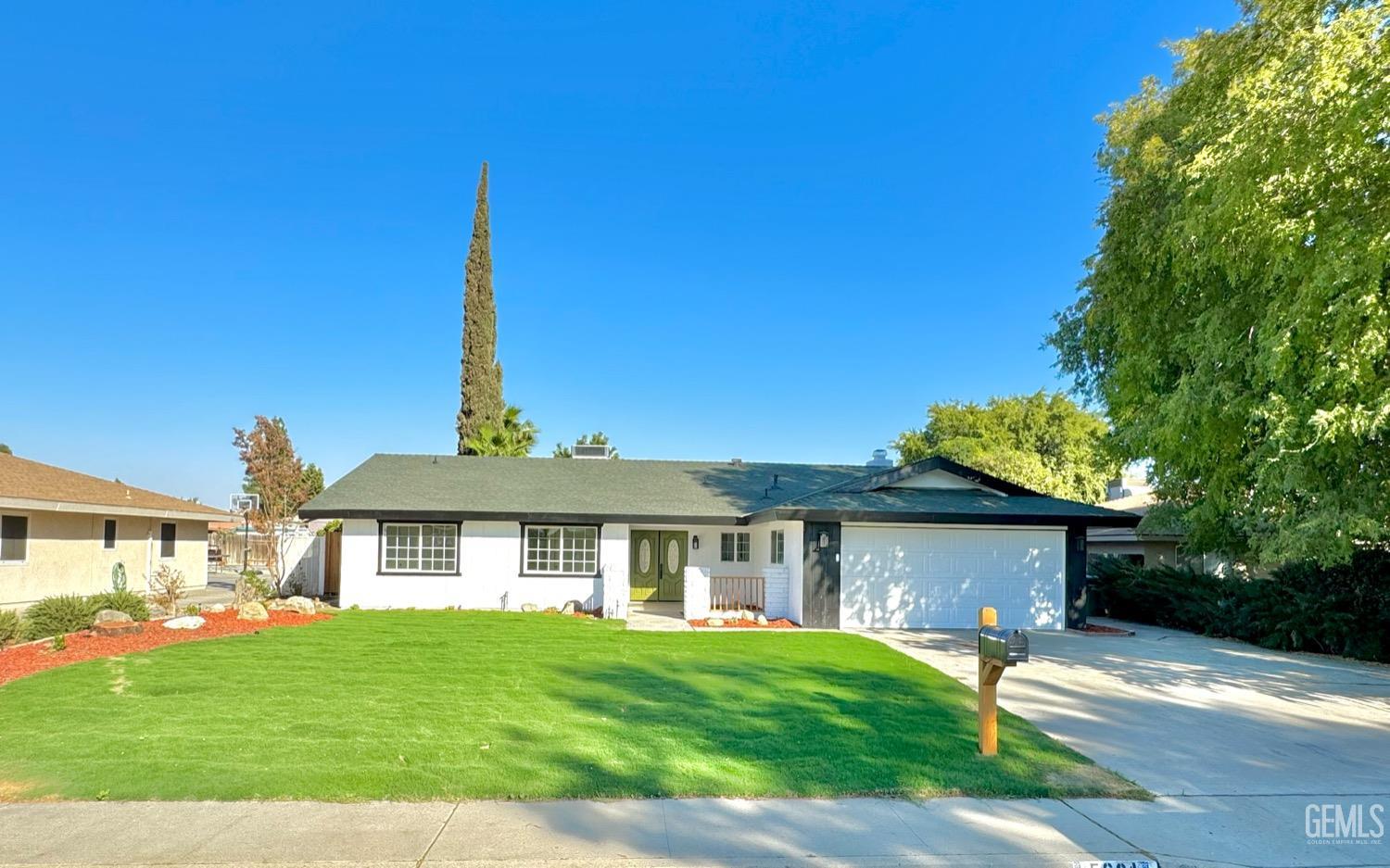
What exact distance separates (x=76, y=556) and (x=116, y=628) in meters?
9.08

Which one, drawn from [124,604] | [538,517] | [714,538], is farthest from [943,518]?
[124,604]

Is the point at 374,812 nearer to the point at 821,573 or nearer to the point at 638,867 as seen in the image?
the point at 638,867

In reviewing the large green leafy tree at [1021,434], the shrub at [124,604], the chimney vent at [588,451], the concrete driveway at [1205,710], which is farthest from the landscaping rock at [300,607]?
the large green leafy tree at [1021,434]

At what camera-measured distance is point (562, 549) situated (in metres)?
18.9

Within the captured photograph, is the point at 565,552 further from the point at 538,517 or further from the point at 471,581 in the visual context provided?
the point at 471,581

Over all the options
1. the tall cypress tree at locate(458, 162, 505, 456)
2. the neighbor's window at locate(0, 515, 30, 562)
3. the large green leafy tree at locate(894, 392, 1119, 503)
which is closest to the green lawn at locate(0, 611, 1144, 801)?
the neighbor's window at locate(0, 515, 30, 562)

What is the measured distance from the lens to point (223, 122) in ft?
54.7

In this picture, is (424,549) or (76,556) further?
(76,556)

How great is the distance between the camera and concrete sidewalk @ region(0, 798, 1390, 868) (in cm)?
452

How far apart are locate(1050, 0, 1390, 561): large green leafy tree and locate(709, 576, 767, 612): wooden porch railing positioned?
8387 mm

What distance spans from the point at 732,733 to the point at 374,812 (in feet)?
10.6

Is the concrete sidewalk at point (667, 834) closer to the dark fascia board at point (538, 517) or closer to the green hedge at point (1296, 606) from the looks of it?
the green hedge at point (1296, 606)

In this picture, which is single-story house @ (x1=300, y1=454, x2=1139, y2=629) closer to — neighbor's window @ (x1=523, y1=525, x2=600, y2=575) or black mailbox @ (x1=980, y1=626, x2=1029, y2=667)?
neighbor's window @ (x1=523, y1=525, x2=600, y2=575)

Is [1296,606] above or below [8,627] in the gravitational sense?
above
